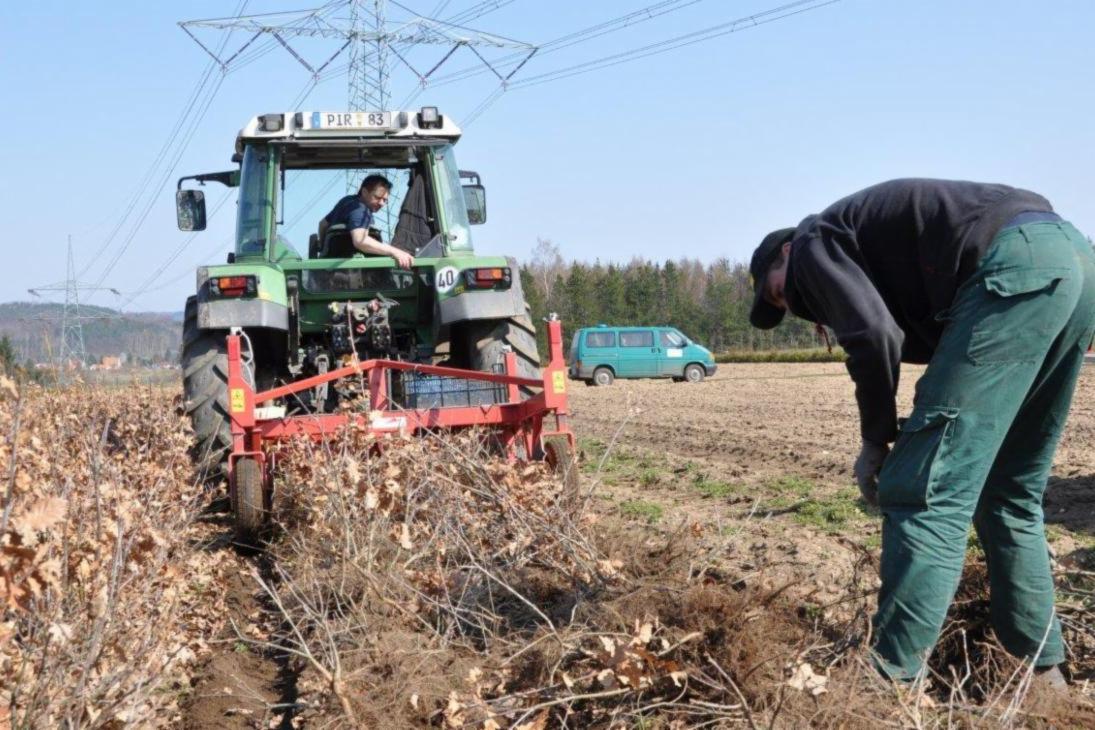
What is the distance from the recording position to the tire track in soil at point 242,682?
11.5ft

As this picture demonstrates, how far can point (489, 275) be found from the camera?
6.88 meters

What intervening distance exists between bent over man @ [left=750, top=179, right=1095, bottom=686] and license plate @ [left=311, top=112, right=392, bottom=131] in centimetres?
471

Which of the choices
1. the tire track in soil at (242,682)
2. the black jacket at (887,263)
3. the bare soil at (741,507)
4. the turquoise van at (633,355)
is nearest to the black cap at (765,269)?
the black jacket at (887,263)

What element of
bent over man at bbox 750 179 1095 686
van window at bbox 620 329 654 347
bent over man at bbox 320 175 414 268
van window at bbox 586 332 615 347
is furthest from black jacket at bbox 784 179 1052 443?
van window at bbox 620 329 654 347

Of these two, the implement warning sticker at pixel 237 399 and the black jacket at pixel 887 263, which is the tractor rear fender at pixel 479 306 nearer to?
the implement warning sticker at pixel 237 399

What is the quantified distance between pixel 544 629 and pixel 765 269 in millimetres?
1172

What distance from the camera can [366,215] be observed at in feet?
23.3

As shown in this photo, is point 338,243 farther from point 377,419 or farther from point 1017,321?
point 1017,321

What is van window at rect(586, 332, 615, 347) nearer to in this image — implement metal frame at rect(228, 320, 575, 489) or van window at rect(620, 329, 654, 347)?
van window at rect(620, 329, 654, 347)

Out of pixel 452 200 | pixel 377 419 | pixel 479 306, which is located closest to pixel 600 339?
pixel 452 200

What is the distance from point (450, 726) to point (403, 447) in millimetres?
2324

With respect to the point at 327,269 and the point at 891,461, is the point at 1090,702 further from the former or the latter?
the point at 327,269

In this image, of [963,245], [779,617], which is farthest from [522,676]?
[963,245]

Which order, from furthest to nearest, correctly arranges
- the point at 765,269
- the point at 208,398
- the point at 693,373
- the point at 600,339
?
the point at 693,373, the point at 600,339, the point at 208,398, the point at 765,269
